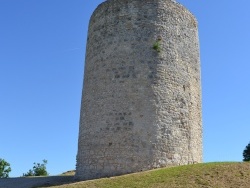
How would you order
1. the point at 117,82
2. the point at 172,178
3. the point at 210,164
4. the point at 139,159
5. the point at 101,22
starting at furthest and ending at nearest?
the point at 101,22 → the point at 117,82 → the point at 139,159 → the point at 210,164 → the point at 172,178

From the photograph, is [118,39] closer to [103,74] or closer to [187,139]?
[103,74]

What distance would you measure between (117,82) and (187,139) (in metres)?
4.33

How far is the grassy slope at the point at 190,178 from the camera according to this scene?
Answer: 13.9m

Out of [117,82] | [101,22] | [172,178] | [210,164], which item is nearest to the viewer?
[172,178]

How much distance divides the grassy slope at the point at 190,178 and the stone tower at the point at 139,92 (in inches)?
75.8

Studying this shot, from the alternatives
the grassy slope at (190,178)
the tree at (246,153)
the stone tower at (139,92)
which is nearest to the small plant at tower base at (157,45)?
the stone tower at (139,92)

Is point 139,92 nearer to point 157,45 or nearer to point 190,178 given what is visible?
point 157,45

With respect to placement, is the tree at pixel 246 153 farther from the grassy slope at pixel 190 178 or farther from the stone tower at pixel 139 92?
the grassy slope at pixel 190 178

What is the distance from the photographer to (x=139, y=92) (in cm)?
1811

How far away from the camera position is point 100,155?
17812mm

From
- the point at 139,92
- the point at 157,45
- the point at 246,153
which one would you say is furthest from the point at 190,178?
the point at 246,153

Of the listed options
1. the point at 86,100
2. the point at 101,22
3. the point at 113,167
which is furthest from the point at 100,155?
the point at 101,22

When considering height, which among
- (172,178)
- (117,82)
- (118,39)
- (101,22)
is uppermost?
(101,22)

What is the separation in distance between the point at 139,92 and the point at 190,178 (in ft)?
17.1
